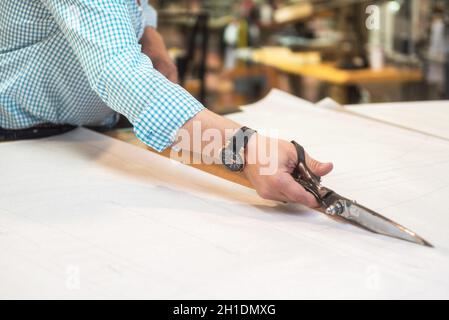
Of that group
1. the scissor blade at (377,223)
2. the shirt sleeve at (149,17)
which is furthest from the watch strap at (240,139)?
the shirt sleeve at (149,17)

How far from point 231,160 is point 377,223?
249 millimetres

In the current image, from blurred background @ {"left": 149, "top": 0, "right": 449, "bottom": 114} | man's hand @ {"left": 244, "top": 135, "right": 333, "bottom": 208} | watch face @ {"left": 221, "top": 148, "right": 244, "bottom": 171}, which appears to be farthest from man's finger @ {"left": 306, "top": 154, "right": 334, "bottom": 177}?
blurred background @ {"left": 149, "top": 0, "right": 449, "bottom": 114}

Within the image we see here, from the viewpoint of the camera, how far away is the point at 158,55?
1617 millimetres

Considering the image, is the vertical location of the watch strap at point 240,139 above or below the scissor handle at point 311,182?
above

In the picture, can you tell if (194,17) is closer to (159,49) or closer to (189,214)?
(159,49)

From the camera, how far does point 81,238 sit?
897 mm

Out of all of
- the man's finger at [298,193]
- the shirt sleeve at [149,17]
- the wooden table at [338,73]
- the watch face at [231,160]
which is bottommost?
the wooden table at [338,73]

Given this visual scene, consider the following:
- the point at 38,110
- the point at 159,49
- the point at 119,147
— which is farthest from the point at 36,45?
the point at 159,49

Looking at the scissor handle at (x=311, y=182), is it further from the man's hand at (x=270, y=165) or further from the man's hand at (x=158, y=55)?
the man's hand at (x=158, y=55)

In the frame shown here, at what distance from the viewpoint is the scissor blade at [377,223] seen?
2.99 feet

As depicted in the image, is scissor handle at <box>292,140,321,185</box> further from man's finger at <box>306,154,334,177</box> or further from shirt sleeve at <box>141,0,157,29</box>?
shirt sleeve at <box>141,0,157,29</box>

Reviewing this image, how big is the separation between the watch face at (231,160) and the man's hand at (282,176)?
0.5 inches

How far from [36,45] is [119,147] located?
0.26 meters

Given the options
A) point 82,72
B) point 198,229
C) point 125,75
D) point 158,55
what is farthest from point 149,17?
point 198,229
